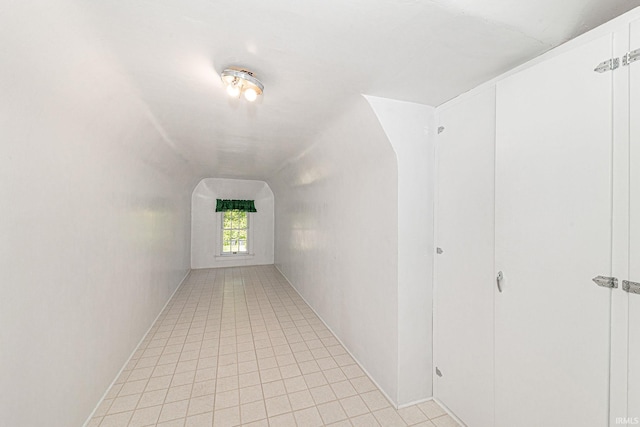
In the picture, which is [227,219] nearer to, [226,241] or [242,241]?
[226,241]

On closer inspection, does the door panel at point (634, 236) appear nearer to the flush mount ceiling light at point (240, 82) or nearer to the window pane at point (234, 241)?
the flush mount ceiling light at point (240, 82)

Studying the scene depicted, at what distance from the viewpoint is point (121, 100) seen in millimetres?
1682

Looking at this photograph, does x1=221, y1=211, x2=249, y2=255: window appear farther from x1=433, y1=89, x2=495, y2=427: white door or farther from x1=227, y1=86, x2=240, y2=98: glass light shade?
x1=433, y1=89, x2=495, y2=427: white door

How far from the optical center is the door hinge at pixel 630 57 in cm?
93

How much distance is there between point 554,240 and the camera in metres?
1.16

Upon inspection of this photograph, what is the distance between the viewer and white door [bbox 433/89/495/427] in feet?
4.87

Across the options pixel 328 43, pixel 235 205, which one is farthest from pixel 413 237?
pixel 235 205

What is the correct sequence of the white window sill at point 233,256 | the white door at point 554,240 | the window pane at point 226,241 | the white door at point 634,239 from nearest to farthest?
1. the white door at point 634,239
2. the white door at point 554,240
3. the white window sill at point 233,256
4. the window pane at point 226,241

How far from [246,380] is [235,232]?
4960mm

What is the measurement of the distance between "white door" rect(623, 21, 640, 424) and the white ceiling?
34 cm

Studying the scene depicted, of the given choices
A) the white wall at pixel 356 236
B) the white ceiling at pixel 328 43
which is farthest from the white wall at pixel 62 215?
the white wall at pixel 356 236

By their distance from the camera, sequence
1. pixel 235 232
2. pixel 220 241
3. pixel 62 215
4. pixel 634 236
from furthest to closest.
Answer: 1. pixel 235 232
2. pixel 220 241
3. pixel 62 215
4. pixel 634 236

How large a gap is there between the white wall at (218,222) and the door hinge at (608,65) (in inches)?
245

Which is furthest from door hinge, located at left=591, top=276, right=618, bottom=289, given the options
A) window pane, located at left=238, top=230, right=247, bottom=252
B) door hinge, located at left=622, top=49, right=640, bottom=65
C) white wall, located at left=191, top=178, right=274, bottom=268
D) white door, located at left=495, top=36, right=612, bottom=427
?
window pane, located at left=238, top=230, right=247, bottom=252
